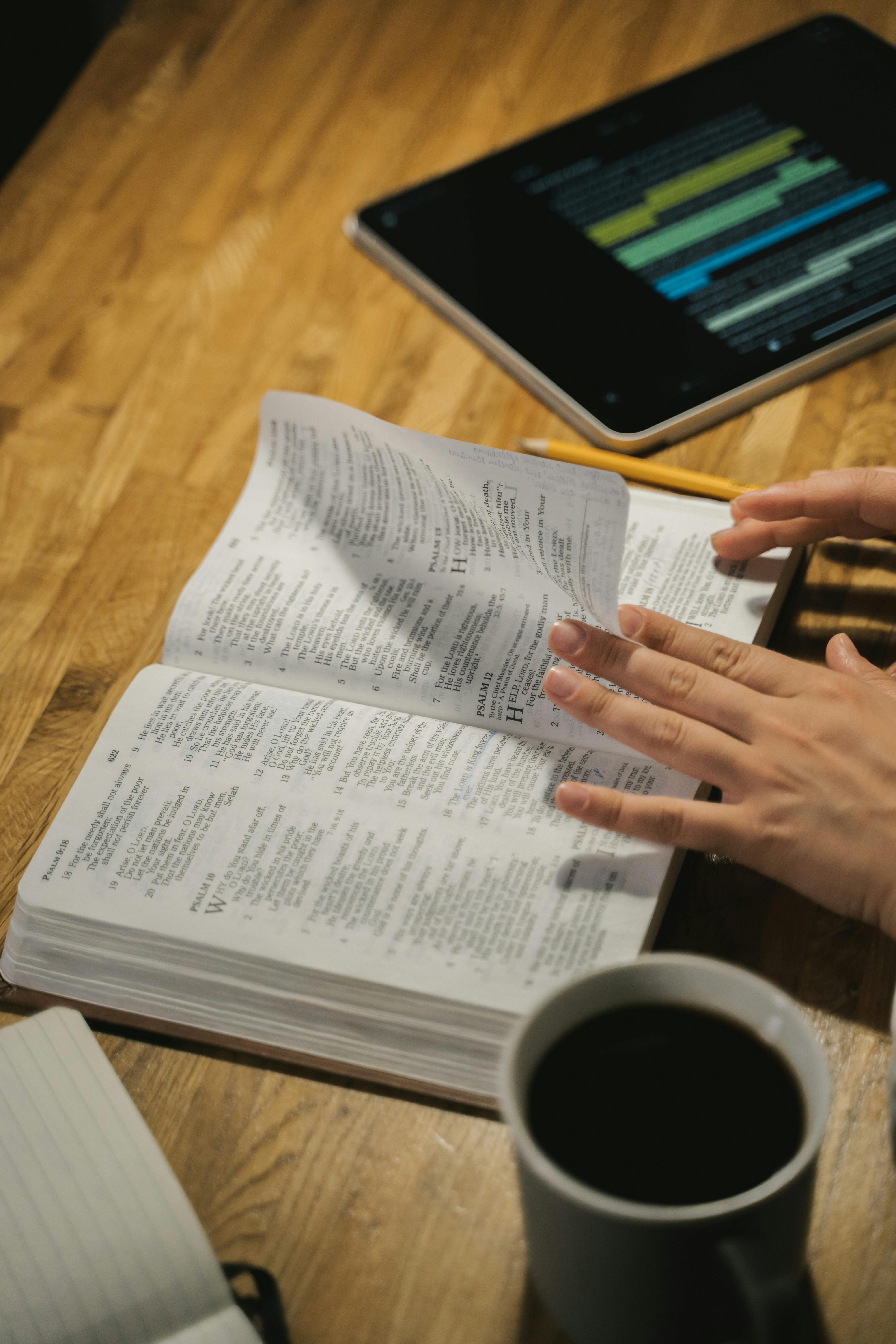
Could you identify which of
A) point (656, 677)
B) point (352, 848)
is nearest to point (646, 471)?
point (656, 677)

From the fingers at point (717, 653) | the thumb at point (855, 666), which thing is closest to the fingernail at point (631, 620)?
the fingers at point (717, 653)

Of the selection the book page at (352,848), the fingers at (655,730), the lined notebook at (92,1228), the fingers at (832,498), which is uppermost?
the fingers at (832,498)

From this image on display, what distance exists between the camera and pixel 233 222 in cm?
96

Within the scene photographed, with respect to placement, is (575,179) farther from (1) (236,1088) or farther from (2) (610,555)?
(1) (236,1088)

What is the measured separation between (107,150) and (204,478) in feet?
1.40

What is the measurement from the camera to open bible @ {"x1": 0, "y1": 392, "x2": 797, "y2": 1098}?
1.69ft

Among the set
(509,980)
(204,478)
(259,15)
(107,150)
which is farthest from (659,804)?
(259,15)

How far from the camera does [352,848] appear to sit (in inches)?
21.9

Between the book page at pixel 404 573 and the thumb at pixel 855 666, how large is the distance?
130 millimetres

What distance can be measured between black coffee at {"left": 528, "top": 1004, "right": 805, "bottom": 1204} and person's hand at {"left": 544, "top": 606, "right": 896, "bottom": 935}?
0.51 feet

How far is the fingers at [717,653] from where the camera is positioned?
591 mm

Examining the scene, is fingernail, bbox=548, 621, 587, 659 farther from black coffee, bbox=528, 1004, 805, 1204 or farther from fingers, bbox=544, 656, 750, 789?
black coffee, bbox=528, 1004, 805, 1204

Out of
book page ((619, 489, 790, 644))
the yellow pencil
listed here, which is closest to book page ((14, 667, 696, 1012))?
book page ((619, 489, 790, 644))

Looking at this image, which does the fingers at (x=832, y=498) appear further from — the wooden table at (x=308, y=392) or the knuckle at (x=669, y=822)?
the knuckle at (x=669, y=822)
